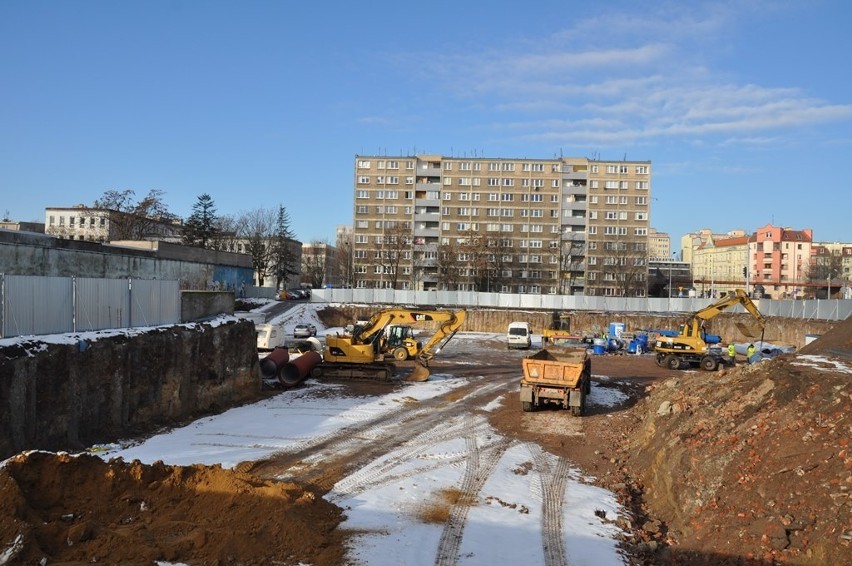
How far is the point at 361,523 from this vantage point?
387 inches

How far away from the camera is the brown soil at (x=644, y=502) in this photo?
8.00 m

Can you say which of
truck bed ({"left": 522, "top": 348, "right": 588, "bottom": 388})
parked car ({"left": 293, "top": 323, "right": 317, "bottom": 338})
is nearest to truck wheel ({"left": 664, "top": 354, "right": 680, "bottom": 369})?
truck bed ({"left": 522, "top": 348, "right": 588, "bottom": 388})

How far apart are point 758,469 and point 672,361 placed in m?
25.0

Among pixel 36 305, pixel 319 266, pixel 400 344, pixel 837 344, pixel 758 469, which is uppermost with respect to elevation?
pixel 319 266

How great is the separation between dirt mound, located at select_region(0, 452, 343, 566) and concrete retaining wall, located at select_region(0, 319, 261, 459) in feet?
13.0

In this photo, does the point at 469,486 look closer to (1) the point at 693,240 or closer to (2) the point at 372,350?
(2) the point at 372,350

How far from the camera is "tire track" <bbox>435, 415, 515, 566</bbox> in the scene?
9008 mm

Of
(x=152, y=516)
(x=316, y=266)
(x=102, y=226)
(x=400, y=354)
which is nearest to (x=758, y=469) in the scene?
(x=152, y=516)

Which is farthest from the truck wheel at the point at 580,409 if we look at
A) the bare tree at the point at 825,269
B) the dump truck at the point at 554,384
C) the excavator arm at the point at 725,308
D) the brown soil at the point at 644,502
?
the bare tree at the point at 825,269

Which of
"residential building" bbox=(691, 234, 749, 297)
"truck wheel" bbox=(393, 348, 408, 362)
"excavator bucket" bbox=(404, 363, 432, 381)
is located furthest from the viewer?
"residential building" bbox=(691, 234, 749, 297)

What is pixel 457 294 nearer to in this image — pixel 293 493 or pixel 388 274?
pixel 388 274

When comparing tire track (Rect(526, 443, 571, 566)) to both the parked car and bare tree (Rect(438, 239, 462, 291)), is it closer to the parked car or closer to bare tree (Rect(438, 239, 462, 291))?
the parked car

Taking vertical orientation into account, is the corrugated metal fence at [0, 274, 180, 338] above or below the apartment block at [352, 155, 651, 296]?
below

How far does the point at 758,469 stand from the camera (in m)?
10.2
